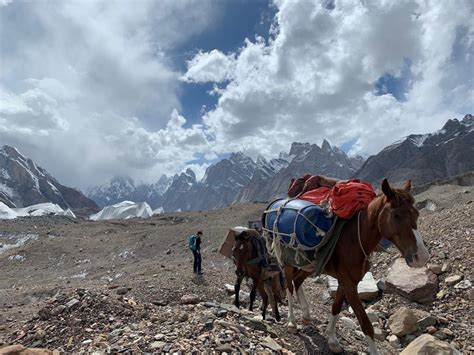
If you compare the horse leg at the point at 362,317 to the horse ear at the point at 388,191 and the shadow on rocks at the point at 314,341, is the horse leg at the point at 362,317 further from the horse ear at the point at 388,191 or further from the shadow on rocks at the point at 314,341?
the horse ear at the point at 388,191

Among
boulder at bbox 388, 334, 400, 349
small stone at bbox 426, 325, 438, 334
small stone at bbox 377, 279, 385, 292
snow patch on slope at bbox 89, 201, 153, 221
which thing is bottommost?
boulder at bbox 388, 334, 400, 349

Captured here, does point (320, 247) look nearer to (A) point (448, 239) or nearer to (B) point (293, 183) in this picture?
(B) point (293, 183)

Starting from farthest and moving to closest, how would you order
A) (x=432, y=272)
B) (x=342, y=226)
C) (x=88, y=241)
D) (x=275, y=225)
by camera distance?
1. (x=88, y=241)
2. (x=432, y=272)
3. (x=275, y=225)
4. (x=342, y=226)

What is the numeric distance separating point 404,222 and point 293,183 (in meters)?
3.73

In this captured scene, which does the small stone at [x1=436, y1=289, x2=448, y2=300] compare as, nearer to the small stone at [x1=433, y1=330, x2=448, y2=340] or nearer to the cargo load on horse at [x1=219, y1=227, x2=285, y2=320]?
the small stone at [x1=433, y1=330, x2=448, y2=340]

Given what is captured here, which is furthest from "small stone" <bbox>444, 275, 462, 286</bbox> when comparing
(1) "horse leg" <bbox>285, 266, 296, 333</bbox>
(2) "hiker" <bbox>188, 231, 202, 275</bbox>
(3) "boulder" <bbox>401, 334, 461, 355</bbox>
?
(2) "hiker" <bbox>188, 231, 202, 275</bbox>

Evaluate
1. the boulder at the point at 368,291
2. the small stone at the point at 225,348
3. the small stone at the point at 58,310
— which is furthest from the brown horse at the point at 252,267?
the small stone at the point at 225,348

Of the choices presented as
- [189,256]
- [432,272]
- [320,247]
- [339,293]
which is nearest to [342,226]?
[320,247]

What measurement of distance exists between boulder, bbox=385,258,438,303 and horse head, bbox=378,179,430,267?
615 centimetres

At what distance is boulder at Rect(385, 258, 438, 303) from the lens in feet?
32.2

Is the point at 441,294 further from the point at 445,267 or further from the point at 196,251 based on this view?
the point at 196,251

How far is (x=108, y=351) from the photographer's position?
16.8ft

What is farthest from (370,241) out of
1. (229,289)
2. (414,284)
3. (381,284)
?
(229,289)

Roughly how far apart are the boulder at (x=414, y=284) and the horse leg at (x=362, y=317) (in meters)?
5.48
